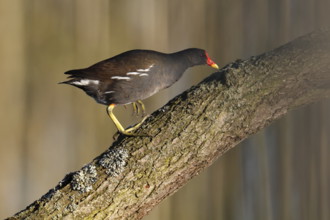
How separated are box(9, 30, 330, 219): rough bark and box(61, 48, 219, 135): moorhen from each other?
18 centimetres

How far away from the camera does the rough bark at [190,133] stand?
96 cm

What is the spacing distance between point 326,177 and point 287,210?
172 mm

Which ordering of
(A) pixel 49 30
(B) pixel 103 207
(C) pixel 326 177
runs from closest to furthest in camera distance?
Answer: (B) pixel 103 207, (C) pixel 326 177, (A) pixel 49 30

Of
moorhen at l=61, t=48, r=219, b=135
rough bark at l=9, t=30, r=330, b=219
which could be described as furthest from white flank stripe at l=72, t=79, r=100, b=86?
rough bark at l=9, t=30, r=330, b=219

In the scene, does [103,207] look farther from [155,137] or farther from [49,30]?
[49,30]

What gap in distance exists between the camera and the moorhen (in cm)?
121

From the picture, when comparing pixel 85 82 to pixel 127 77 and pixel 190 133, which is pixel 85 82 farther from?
pixel 190 133

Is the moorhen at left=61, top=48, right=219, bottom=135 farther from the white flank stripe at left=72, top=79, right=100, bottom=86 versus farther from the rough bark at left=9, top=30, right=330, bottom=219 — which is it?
the rough bark at left=9, top=30, right=330, bottom=219

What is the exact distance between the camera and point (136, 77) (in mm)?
1206

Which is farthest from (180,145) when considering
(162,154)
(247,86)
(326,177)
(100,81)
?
(326,177)

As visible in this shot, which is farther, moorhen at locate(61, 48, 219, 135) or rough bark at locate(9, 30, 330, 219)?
moorhen at locate(61, 48, 219, 135)

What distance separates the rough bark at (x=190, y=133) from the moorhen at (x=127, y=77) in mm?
177

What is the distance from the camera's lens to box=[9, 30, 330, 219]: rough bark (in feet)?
3.14

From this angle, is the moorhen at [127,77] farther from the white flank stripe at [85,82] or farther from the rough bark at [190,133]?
the rough bark at [190,133]
